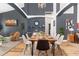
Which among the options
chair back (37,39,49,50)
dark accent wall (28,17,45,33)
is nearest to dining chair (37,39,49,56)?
chair back (37,39,49,50)

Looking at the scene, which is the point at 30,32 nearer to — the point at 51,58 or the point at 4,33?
the point at 4,33

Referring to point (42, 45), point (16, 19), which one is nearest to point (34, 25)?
point (16, 19)

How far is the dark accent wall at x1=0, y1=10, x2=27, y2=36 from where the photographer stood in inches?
155

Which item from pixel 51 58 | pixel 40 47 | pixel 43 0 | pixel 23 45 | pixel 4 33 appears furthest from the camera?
pixel 40 47

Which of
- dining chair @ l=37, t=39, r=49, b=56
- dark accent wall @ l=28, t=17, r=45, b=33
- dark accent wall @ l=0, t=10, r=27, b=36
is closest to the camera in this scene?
dark accent wall @ l=0, t=10, r=27, b=36

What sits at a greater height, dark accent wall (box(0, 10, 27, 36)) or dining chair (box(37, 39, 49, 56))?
dark accent wall (box(0, 10, 27, 36))

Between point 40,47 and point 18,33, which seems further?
point 40,47

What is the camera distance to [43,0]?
3252 mm

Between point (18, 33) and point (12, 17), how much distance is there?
346mm

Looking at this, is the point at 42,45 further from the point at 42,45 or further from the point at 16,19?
the point at 16,19

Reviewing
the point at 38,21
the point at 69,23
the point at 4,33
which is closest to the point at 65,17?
the point at 69,23

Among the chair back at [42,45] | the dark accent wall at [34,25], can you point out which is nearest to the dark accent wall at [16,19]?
the dark accent wall at [34,25]

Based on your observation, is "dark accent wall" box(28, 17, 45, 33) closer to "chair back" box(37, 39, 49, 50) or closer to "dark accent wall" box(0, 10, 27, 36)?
"dark accent wall" box(0, 10, 27, 36)

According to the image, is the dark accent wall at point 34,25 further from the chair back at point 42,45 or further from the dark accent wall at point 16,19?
the chair back at point 42,45
